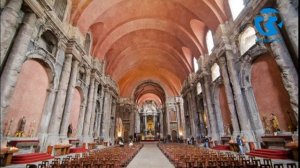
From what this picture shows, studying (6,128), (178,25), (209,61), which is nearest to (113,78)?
(178,25)

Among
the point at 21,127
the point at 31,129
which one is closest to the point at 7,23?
the point at 21,127

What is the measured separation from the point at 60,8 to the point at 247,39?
1359 centimetres

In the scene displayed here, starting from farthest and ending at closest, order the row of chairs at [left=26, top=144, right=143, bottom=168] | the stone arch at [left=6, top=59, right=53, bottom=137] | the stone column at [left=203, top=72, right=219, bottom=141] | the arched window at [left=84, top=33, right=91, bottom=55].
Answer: the arched window at [left=84, top=33, right=91, bottom=55], the stone column at [left=203, top=72, right=219, bottom=141], the stone arch at [left=6, top=59, right=53, bottom=137], the row of chairs at [left=26, top=144, right=143, bottom=168]

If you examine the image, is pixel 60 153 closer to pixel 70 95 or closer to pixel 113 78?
pixel 70 95

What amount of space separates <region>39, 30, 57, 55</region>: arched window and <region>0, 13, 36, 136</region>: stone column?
1859mm

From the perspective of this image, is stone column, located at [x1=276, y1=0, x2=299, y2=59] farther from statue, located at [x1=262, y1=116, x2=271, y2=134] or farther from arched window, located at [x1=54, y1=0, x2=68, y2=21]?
arched window, located at [x1=54, y1=0, x2=68, y2=21]

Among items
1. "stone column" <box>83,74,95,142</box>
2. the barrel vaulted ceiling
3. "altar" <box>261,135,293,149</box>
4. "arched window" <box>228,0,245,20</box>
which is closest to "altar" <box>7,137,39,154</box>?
"stone column" <box>83,74,95,142</box>

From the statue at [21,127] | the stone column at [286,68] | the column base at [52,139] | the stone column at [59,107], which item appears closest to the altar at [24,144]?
the statue at [21,127]

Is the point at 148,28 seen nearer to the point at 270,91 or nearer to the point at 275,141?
the point at 270,91

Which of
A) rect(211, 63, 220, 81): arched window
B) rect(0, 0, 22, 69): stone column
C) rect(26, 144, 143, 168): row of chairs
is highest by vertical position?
→ rect(211, 63, 220, 81): arched window

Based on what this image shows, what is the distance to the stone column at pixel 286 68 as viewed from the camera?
20.8 ft

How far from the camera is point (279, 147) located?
7559mm

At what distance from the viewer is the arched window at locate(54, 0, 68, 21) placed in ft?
36.0

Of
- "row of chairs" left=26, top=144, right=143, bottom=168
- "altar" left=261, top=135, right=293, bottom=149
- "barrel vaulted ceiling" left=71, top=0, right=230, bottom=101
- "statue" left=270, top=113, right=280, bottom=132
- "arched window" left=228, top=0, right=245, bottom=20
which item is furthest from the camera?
"barrel vaulted ceiling" left=71, top=0, right=230, bottom=101
